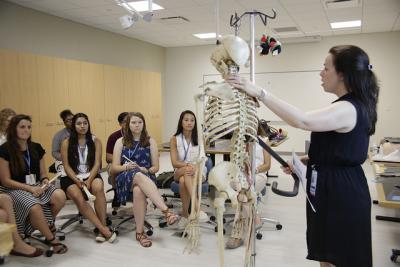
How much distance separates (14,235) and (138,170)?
1.08m

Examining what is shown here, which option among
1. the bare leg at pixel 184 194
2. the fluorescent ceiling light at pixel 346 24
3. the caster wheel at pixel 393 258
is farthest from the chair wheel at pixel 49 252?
the fluorescent ceiling light at pixel 346 24

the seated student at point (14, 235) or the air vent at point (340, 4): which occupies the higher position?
the air vent at point (340, 4)

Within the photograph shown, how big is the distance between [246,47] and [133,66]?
6530 millimetres

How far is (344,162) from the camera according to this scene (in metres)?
1.50

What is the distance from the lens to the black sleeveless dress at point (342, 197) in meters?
1.49

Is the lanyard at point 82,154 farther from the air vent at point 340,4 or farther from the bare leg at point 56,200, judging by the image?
the air vent at point 340,4

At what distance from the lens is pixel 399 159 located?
10.3 ft

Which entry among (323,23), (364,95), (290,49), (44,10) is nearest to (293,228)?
(364,95)

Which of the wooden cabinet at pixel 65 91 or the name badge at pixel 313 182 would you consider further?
the wooden cabinet at pixel 65 91

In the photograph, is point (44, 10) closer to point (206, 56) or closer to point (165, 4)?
point (165, 4)

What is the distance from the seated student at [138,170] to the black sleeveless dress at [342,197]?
1.62m

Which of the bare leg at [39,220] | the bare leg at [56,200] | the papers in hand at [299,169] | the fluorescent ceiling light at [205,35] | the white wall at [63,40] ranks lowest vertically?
the bare leg at [39,220]

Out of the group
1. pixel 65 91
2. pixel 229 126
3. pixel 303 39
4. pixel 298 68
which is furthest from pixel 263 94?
pixel 298 68

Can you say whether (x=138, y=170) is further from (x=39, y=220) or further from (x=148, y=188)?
(x=39, y=220)
